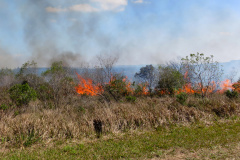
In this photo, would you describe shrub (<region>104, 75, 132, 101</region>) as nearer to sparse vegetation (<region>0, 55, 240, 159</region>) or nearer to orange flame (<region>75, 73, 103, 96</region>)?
orange flame (<region>75, 73, 103, 96</region>)

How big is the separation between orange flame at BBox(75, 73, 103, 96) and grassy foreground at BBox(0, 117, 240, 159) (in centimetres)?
927

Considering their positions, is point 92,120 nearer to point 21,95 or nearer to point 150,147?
point 150,147

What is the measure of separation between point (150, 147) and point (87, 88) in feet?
40.4

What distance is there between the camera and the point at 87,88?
58.3 ft

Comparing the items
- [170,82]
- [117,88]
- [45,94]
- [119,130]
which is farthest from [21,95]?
[170,82]

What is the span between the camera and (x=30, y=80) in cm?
2147

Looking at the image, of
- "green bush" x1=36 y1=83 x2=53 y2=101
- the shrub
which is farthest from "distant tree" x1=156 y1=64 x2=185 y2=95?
"green bush" x1=36 y1=83 x2=53 y2=101

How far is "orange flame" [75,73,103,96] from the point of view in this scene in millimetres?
16448

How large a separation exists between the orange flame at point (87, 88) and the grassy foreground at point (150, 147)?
9.27 metres

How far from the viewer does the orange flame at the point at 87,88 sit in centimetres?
1645

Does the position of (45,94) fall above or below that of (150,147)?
above

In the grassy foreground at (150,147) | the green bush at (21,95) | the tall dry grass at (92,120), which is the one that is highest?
the green bush at (21,95)

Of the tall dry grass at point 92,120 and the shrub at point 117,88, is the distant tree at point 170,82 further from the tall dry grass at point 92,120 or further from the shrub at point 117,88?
the tall dry grass at point 92,120

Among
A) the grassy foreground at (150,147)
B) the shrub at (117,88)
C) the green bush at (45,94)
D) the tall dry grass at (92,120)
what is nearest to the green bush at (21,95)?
the tall dry grass at (92,120)
